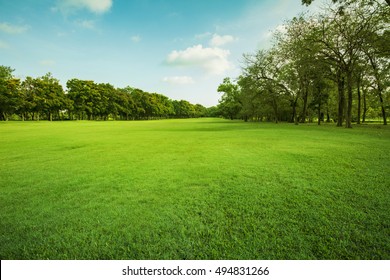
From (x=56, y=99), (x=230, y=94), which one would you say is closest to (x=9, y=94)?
(x=56, y=99)

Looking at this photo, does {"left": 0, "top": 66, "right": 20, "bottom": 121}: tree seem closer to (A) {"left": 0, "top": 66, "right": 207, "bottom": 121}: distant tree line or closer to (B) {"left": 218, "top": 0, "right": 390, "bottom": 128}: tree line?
(A) {"left": 0, "top": 66, "right": 207, "bottom": 121}: distant tree line

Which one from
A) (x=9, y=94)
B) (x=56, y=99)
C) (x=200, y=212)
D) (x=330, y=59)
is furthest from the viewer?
(x=56, y=99)

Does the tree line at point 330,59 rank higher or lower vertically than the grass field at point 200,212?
higher

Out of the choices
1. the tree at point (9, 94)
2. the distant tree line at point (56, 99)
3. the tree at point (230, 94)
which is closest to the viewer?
the tree at point (9, 94)

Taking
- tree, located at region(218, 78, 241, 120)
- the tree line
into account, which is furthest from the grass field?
tree, located at region(218, 78, 241, 120)

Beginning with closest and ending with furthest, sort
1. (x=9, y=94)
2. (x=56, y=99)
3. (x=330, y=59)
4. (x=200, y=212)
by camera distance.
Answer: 1. (x=200, y=212)
2. (x=330, y=59)
3. (x=9, y=94)
4. (x=56, y=99)

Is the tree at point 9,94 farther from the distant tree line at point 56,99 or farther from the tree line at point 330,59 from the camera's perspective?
the tree line at point 330,59

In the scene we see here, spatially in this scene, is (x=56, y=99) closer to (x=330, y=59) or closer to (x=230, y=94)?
(x=230, y=94)

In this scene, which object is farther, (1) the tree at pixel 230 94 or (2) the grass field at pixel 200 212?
(1) the tree at pixel 230 94

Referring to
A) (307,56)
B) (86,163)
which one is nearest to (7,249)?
(86,163)

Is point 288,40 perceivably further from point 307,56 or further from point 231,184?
point 231,184

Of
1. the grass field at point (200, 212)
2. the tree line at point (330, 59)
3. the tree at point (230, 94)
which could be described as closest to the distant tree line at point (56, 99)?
the tree at point (230, 94)

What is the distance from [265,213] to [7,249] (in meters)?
3.59

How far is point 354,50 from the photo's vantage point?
2136 cm
